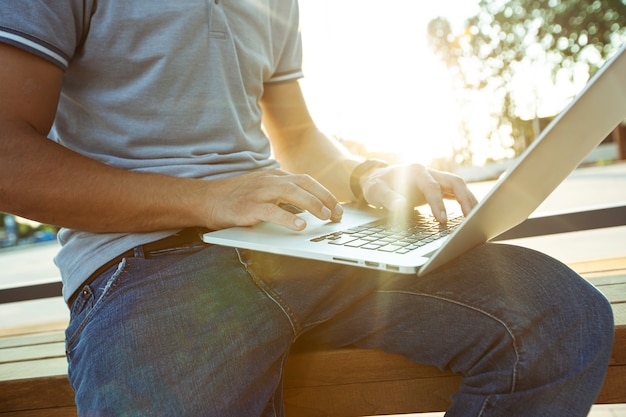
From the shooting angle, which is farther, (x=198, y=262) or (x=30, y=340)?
(x=30, y=340)

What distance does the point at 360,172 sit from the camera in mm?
1549

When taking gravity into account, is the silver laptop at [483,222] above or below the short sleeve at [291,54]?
below

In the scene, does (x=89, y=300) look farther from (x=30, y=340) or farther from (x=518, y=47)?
(x=518, y=47)

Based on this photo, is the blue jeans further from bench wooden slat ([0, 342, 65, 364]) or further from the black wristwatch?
bench wooden slat ([0, 342, 65, 364])

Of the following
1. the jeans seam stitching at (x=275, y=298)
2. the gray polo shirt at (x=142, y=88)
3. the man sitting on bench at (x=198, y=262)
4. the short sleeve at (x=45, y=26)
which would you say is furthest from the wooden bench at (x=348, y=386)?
the short sleeve at (x=45, y=26)

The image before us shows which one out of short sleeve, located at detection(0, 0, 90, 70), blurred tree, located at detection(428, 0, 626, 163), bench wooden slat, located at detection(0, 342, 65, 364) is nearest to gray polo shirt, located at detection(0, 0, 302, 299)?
short sleeve, located at detection(0, 0, 90, 70)

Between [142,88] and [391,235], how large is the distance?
659 mm

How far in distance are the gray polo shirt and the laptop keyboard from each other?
1.28 ft

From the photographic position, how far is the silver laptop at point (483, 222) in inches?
35.5

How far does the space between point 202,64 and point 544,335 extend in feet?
3.18

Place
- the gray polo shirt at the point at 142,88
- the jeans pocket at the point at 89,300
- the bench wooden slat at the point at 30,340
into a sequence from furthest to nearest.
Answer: the bench wooden slat at the point at 30,340
the gray polo shirt at the point at 142,88
the jeans pocket at the point at 89,300

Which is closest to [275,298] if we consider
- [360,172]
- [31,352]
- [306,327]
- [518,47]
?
[306,327]

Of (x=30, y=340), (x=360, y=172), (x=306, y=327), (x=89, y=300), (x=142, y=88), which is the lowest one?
(x=30, y=340)

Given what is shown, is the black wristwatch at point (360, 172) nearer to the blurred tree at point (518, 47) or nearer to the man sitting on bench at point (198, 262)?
the man sitting on bench at point (198, 262)
